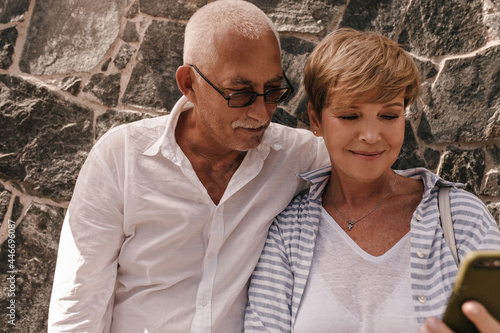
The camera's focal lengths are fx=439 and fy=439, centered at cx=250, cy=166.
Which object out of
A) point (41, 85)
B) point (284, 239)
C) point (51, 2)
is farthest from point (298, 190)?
point (51, 2)

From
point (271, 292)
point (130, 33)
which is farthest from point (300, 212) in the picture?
point (130, 33)

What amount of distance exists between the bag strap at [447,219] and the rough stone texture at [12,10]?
2.51m

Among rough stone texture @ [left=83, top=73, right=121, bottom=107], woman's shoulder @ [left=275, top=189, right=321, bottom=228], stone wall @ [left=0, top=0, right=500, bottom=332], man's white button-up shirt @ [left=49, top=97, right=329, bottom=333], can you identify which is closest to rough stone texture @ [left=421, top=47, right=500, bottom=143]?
stone wall @ [left=0, top=0, right=500, bottom=332]

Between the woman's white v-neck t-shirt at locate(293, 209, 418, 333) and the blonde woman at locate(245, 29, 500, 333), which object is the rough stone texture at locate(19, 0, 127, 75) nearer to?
the blonde woman at locate(245, 29, 500, 333)

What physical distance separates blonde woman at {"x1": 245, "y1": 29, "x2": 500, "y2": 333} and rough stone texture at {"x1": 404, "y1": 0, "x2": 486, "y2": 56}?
0.65 metres

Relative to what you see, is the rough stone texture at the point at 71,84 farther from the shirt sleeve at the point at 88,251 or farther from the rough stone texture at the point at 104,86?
the shirt sleeve at the point at 88,251

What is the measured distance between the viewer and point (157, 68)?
2605 millimetres

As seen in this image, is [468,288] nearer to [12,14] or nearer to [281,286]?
[281,286]

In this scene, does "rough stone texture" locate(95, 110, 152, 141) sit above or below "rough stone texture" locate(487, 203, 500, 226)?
above

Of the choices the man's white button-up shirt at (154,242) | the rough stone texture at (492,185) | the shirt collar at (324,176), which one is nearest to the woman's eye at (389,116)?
the shirt collar at (324,176)

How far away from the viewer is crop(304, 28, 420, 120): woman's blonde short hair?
1.70 meters

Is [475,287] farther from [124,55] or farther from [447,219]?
[124,55]

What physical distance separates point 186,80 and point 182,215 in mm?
646

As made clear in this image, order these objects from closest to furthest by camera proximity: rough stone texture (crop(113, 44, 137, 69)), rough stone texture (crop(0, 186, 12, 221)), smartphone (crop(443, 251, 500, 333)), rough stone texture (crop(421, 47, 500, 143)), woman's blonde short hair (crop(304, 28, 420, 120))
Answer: smartphone (crop(443, 251, 500, 333)) → woman's blonde short hair (crop(304, 28, 420, 120)) → rough stone texture (crop(421, 47, 500, 143)) → rough stone texture (crop(113, 44, 137, 69)) → rough stone texture (crop(0, 186, 12, 221))
